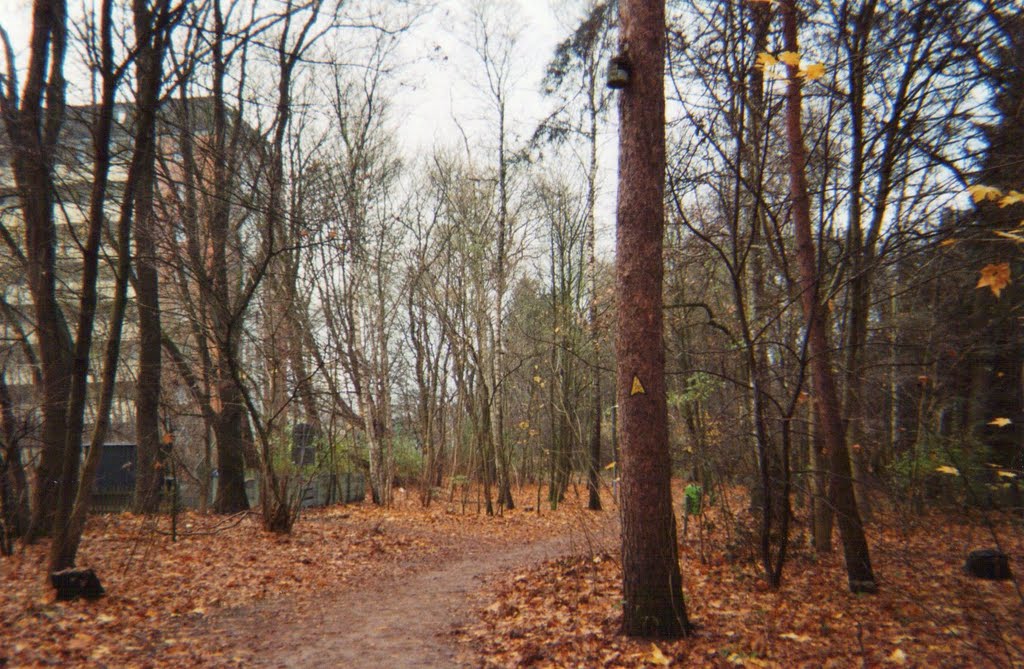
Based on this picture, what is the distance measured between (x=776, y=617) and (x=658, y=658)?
1.62 m

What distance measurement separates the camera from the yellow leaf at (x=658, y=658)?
5.11 metres

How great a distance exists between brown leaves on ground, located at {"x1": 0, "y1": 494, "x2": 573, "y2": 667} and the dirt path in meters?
0.29

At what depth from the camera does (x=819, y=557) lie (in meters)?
8.67

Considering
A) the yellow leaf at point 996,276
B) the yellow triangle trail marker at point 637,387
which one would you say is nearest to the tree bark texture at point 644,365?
the yellow triangle trail marker at point 637,387

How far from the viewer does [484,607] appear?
7.83 metres

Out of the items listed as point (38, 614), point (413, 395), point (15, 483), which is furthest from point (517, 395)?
point (38, 614)

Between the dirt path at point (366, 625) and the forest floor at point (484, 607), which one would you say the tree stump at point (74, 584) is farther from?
Answer: the dirt path at point (366, 625)

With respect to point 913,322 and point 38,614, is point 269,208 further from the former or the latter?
point 913,322

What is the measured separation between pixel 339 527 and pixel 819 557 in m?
8.86

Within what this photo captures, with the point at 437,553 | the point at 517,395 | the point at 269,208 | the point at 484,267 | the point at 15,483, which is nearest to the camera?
the point at 269,208

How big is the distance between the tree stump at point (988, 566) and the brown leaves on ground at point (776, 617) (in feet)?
0.43

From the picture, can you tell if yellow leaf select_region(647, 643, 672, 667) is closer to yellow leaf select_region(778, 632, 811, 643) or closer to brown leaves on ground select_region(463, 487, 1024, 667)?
brown leaves on ground select_region(463, 487, 1024, 667)

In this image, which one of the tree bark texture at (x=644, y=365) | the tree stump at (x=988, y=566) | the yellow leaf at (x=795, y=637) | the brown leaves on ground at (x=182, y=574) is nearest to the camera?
the yellow leaf at (x=795, y=637)

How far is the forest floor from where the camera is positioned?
5.45m
